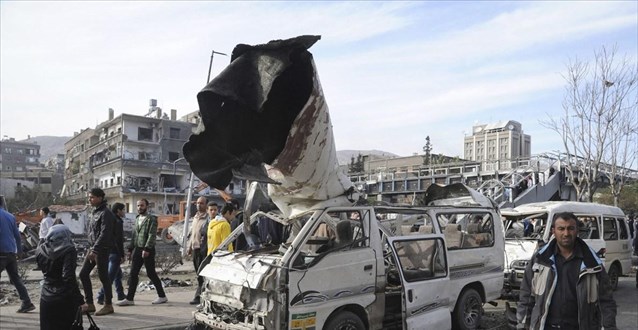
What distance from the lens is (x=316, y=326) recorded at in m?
5.39

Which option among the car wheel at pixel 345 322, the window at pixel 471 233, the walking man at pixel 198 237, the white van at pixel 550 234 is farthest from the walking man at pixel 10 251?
the white van at pixel 550 234

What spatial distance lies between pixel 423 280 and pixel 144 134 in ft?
188

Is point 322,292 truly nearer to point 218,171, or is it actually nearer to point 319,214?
point 319,214

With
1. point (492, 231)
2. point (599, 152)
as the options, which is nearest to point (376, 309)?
point (492, 231)

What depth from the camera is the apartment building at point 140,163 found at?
5231 cm

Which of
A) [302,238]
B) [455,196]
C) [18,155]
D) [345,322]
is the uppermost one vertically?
[18,155]

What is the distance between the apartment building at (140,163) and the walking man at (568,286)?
46121mm

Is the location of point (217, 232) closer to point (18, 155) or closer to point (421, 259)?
point (421, 259)

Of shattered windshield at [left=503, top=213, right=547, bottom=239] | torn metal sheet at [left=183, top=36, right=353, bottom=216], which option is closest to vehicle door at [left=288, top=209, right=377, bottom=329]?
torn metal sheet at [left=183, top=36, right=353, bottom=216]

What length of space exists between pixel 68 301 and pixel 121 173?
52.1m

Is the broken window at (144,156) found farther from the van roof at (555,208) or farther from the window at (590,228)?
the window at (590,228)

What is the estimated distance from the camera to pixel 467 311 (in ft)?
24.3

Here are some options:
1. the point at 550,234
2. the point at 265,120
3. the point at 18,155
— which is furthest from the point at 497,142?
the point at 18,155

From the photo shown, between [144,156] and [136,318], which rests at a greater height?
[144,156]
